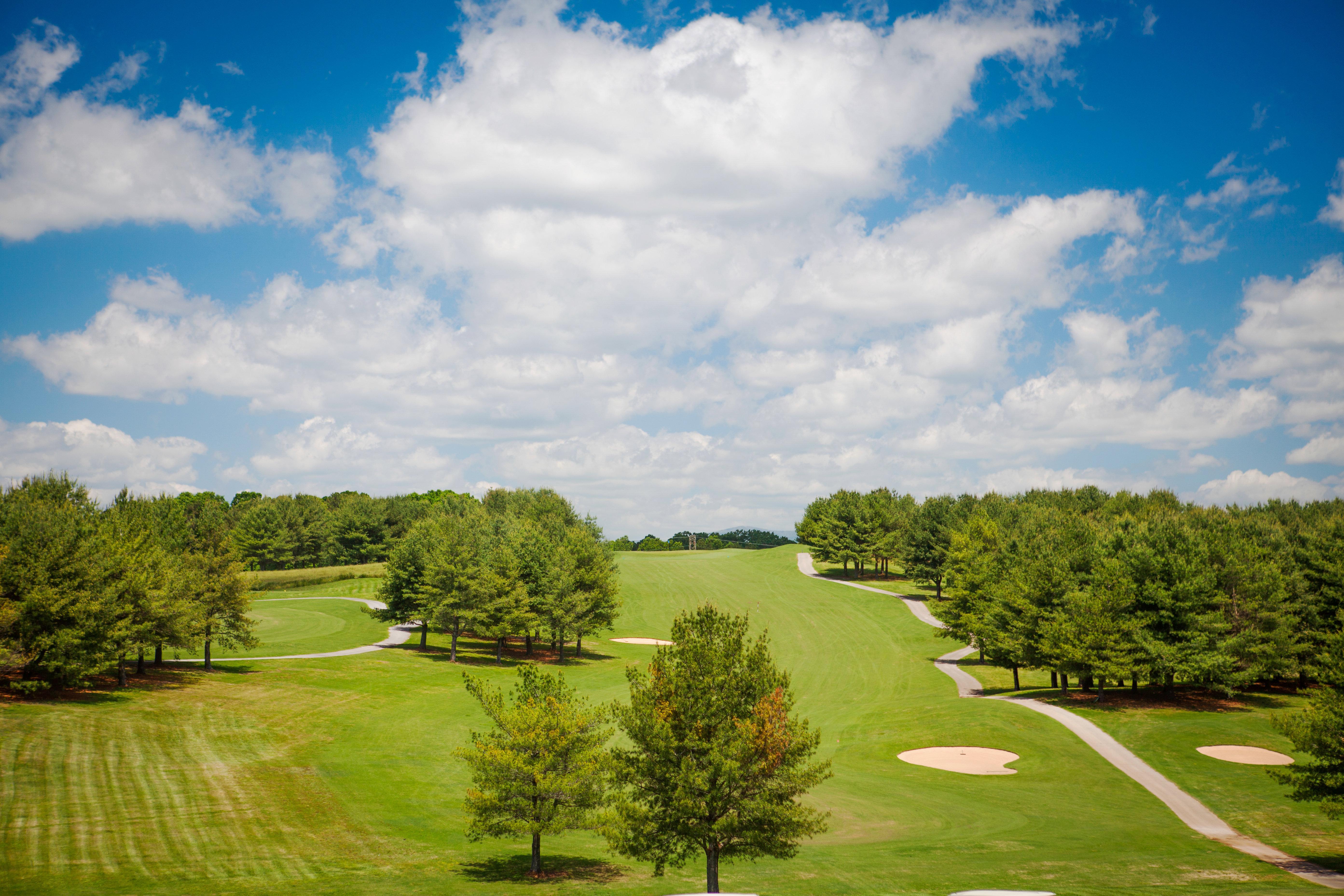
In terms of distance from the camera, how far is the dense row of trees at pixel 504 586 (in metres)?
57.8

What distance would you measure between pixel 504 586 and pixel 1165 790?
43128 millimetres

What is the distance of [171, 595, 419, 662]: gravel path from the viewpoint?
168 ft

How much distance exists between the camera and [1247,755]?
34.6 metres

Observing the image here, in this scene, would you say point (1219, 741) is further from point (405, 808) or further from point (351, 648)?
point (351, 648)

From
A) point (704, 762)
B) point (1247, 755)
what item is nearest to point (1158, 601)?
point (1247, 755)

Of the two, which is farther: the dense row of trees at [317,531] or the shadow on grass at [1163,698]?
the dense row of trees at [317,531]

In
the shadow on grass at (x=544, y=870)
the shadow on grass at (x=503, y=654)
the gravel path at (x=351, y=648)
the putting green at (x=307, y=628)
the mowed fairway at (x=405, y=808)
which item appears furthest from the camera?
the shadow on grass at (x=503, y=654)

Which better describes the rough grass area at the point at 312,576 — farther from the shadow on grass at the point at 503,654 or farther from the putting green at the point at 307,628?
the shadow on grass at the point at 503,654

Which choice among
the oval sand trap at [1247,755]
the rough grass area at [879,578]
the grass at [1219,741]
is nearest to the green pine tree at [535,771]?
the grass at [1219,741]

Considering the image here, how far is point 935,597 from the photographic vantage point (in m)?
88.5

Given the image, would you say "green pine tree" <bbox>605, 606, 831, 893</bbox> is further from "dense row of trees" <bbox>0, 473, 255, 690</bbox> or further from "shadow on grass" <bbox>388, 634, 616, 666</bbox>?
"shadow on grass" <bbox>388, 634, 616, 666</bbox>

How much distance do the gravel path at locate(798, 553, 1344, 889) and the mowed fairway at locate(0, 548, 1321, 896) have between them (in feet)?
2.26

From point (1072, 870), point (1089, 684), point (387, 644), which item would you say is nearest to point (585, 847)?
point (1072, 870)

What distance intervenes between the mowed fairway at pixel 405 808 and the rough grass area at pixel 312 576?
50.9 m
